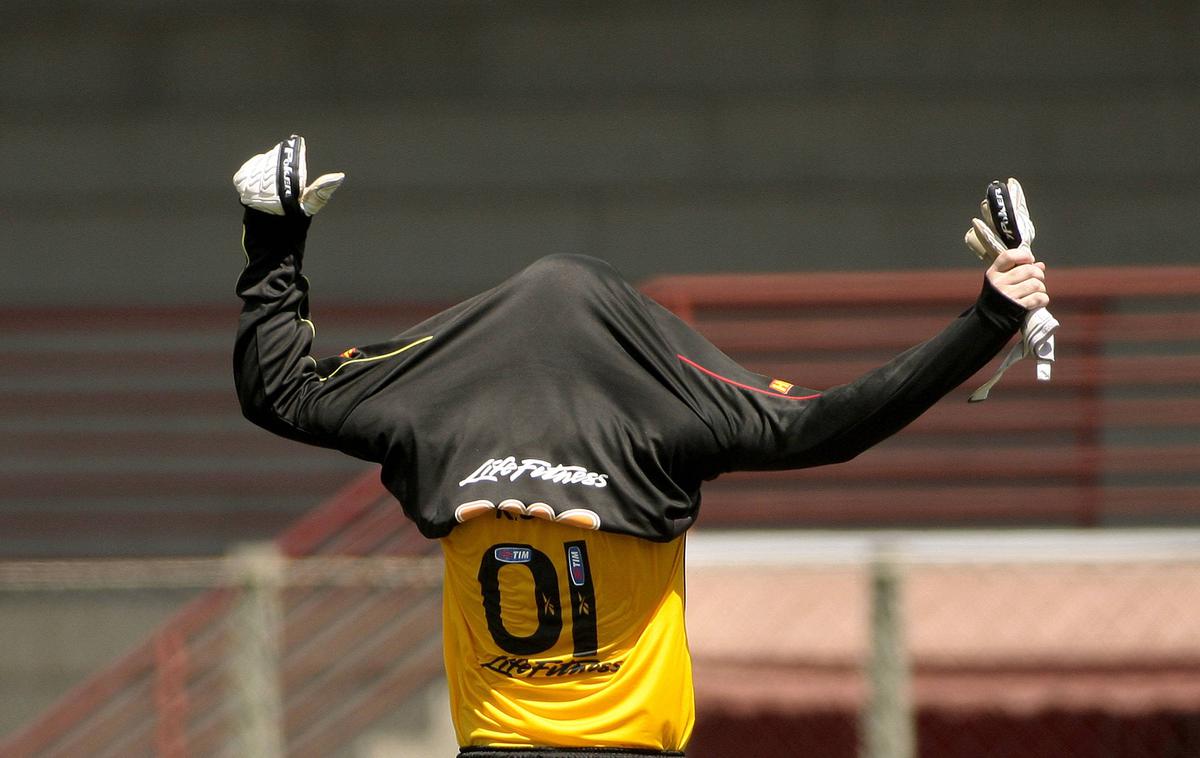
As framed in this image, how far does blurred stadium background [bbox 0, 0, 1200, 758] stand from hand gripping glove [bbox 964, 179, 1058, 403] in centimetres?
401

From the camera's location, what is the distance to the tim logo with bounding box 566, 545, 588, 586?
2324 mm

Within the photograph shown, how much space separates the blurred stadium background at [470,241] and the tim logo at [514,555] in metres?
3.98

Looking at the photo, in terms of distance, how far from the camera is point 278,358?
7.80 feet

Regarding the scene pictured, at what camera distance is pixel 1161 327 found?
6.35m

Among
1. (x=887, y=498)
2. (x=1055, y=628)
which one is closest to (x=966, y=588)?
(x=1055, y=628)

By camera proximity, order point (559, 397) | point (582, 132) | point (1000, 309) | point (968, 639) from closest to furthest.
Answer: point (1000, 309) → point (559, 397) → point (968, 639) → point (582, 132)

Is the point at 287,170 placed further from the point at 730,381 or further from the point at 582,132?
the point at 582,132

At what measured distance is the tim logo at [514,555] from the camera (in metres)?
2.33

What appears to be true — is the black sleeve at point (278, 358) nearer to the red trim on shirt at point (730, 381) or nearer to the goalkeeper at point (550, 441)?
the goalkeeper at point (550, 441)

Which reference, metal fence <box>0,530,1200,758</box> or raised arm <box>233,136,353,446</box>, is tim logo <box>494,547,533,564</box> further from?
metal fence <box>0,530,1200,758</box>

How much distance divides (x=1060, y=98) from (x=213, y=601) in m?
4.11

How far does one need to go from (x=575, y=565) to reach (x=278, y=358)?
20.8 inches

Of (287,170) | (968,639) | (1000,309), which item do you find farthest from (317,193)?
(968,639)

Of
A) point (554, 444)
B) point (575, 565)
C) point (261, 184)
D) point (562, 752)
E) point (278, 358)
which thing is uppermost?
point (261, 184)
